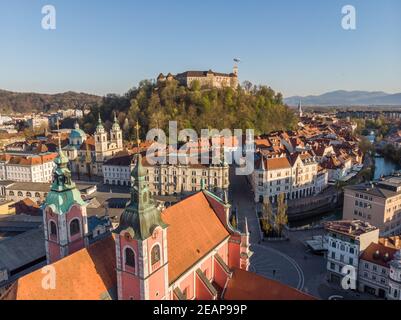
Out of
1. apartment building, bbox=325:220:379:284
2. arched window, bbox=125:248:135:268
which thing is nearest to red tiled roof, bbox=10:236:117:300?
arched window, bbox=125:248:135:268

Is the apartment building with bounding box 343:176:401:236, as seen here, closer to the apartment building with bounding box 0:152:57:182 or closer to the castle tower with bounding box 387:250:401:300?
the castle tower with bounding box 387:250:401:300

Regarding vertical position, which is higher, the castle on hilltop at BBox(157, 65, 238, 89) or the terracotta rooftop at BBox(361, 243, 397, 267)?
the castle on hilltop at BBox(157, 65, 238, 89)

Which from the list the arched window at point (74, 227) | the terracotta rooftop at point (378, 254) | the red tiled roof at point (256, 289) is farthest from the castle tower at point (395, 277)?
the arched window at point (74, 227)

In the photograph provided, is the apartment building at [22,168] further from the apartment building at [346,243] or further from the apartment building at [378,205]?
the apartment building at [346,243]

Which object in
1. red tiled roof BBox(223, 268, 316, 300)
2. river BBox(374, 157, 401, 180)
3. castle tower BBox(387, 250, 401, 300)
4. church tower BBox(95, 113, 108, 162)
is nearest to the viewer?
red tiled roof BBox(223, 268, 316, 300)

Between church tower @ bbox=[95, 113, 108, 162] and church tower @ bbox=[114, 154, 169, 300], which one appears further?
church tower @ bbox=[95, 113, 108, 162]
